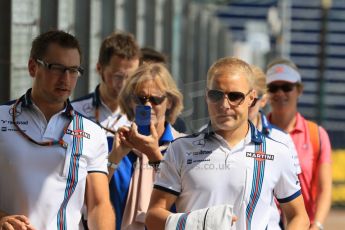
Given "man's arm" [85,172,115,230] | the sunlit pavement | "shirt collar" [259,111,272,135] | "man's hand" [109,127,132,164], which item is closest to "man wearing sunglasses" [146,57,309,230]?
"man's arm" [85,172,115,230]

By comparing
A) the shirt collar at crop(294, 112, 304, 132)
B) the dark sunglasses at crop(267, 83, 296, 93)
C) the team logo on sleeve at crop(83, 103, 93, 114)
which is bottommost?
the shirt collar at crop(294, 112, 304, 132)

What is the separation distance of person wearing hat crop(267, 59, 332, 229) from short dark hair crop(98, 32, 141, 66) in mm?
1025

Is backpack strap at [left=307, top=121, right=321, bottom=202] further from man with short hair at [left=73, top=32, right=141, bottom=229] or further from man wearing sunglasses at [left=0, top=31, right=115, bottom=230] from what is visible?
man wearing sunglasses at [left=0, top=31, right=115, bottom=230]

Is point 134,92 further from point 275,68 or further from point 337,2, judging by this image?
point 337,2

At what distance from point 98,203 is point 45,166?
14.1 inches

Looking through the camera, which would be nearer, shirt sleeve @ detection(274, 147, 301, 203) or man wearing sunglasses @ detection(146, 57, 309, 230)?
man wearing sunglasses @ detection(146, 57, 309, 230)

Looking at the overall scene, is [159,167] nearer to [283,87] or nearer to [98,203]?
[98,203]

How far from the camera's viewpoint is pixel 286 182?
527cm

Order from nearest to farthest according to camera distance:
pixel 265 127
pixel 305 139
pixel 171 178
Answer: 1. pixel 171 178
2. pixel 265 127
3. pixel 305 139

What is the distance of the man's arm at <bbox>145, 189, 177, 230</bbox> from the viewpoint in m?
5.14

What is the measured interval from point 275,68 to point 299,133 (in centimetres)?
52

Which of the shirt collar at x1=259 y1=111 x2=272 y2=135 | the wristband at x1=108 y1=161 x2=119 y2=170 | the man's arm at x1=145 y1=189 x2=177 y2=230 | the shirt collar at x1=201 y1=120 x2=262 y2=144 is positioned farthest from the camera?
the shirt collar at x1=259 y1=111 x2=272 y2=135

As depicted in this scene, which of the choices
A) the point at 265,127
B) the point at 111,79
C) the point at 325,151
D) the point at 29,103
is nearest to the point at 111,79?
the point at 111,79

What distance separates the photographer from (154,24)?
18625 millimetres
